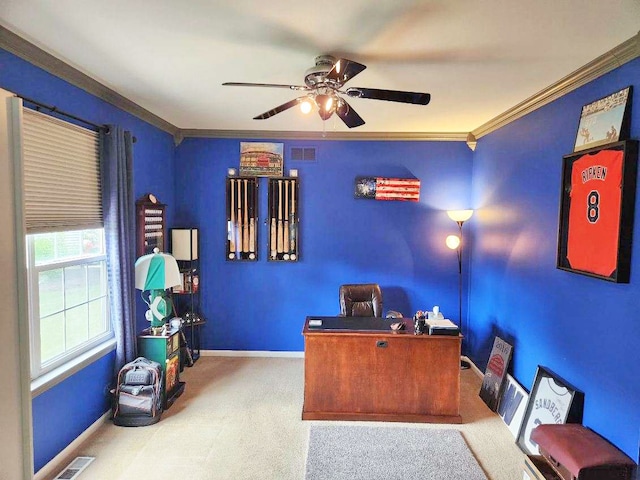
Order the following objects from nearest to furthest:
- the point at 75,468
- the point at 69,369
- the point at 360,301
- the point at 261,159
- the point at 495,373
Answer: the point at 75,468
the point at 69,369
the point at 495,373
the point at 360,301
the point at 261,159

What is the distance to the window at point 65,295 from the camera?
98.6 inches

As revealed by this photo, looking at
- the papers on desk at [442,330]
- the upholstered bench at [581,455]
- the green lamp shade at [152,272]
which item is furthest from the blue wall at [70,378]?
the upholstered bench at [581,455]

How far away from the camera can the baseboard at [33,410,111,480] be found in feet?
8.19

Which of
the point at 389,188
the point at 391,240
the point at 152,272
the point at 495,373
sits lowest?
the point at 495,373

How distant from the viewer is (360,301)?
4199mm

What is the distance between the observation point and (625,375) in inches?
84.5

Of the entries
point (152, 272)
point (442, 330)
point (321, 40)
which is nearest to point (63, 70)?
point (152, 272)

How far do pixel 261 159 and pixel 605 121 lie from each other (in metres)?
3.38

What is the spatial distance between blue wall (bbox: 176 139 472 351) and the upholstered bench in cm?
248

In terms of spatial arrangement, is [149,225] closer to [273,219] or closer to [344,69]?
[273,219]

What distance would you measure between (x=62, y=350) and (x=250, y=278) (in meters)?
2.23

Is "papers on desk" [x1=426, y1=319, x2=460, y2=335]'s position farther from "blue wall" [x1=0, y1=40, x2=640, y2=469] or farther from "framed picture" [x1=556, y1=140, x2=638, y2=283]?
"framed picture" [x1=556, y1=140, x2=638, y2=283]

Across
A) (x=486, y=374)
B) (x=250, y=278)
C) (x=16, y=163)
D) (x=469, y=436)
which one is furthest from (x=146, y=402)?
(x=486, y=374)

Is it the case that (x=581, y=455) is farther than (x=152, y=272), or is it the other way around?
(x=152, y=272)
